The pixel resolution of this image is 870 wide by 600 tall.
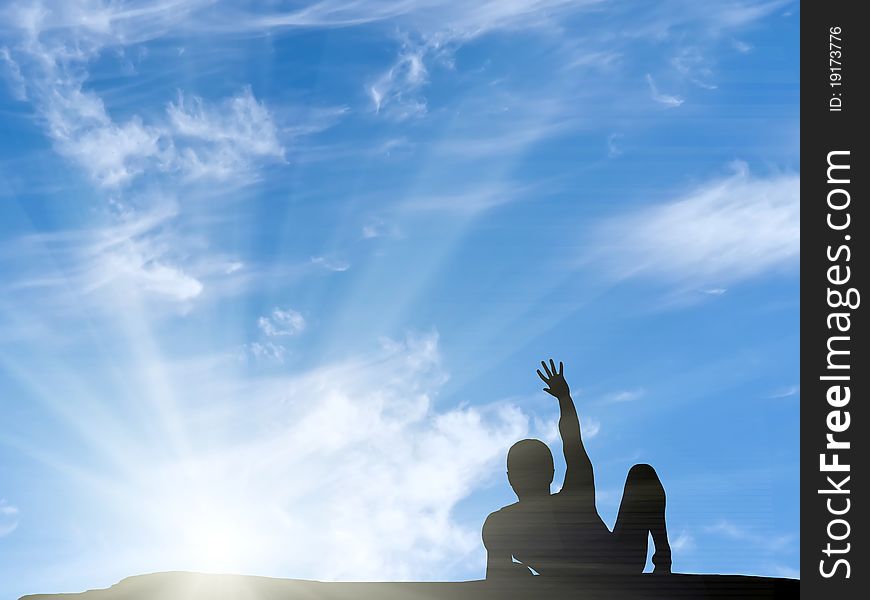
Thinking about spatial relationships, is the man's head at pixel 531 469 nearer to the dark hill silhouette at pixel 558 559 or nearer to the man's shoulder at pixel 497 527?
the dark hill silhouette at pixel 558 559

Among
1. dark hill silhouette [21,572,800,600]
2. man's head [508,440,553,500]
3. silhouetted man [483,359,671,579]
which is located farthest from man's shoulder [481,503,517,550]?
dark hill silhouette [21,572,800,600]

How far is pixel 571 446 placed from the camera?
12.7 meters

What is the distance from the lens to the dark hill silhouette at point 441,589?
11.1 meters

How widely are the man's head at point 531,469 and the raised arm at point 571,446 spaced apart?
10.0 inches

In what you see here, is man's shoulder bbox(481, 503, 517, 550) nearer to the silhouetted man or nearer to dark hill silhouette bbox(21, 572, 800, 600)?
the silhouetted man

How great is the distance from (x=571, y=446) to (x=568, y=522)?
1010mm

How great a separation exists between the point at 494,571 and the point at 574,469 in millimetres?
1722

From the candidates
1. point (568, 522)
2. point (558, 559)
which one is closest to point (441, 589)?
point (558, 559)

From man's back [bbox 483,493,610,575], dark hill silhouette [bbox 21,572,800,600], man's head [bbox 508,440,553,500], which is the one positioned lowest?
dark hill silhouette [bbox 21,572,800,600]

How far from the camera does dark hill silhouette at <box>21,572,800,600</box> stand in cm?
1105

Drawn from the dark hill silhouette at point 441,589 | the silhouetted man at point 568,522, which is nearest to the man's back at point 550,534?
the silhouetted man at point 568,522

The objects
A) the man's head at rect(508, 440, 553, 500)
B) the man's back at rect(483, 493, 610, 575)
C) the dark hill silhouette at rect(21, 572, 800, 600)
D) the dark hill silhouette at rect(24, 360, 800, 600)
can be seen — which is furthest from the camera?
the man's head at rect(508, 440, 553, 500)
